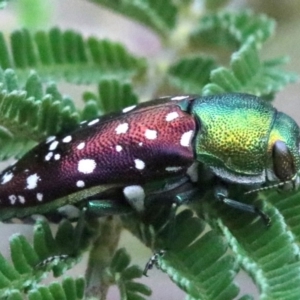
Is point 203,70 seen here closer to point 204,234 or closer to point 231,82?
point 231,82

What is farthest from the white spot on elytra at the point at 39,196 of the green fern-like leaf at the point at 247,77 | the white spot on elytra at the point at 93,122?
the green fern-like leaf at the point at 247,77

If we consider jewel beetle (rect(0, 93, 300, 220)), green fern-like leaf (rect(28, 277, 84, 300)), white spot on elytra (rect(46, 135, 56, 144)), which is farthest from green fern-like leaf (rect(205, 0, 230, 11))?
green fern-like leaf (rect(28, 277, 84, 300))

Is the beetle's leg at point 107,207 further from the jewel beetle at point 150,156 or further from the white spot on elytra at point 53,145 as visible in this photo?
the white spot on elytra at point 53,145

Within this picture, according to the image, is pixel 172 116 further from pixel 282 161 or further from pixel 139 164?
pixel 282 161

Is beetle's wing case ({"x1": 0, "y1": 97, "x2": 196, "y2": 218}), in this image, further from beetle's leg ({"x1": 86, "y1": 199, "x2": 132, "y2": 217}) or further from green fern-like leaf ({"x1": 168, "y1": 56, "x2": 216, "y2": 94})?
green fern-like leaf ({"x1": 168, "y1": 56, "x2": 216, "y2": 94})

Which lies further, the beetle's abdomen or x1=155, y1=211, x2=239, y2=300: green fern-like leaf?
the beetle's abdomen

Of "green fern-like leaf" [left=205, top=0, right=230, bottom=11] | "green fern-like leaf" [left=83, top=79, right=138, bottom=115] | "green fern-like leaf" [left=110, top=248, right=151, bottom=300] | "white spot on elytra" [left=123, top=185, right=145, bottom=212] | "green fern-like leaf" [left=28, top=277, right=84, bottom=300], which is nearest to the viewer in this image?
"green fern-like leaf" [left=28, top=277, right=84, bottom=300]
